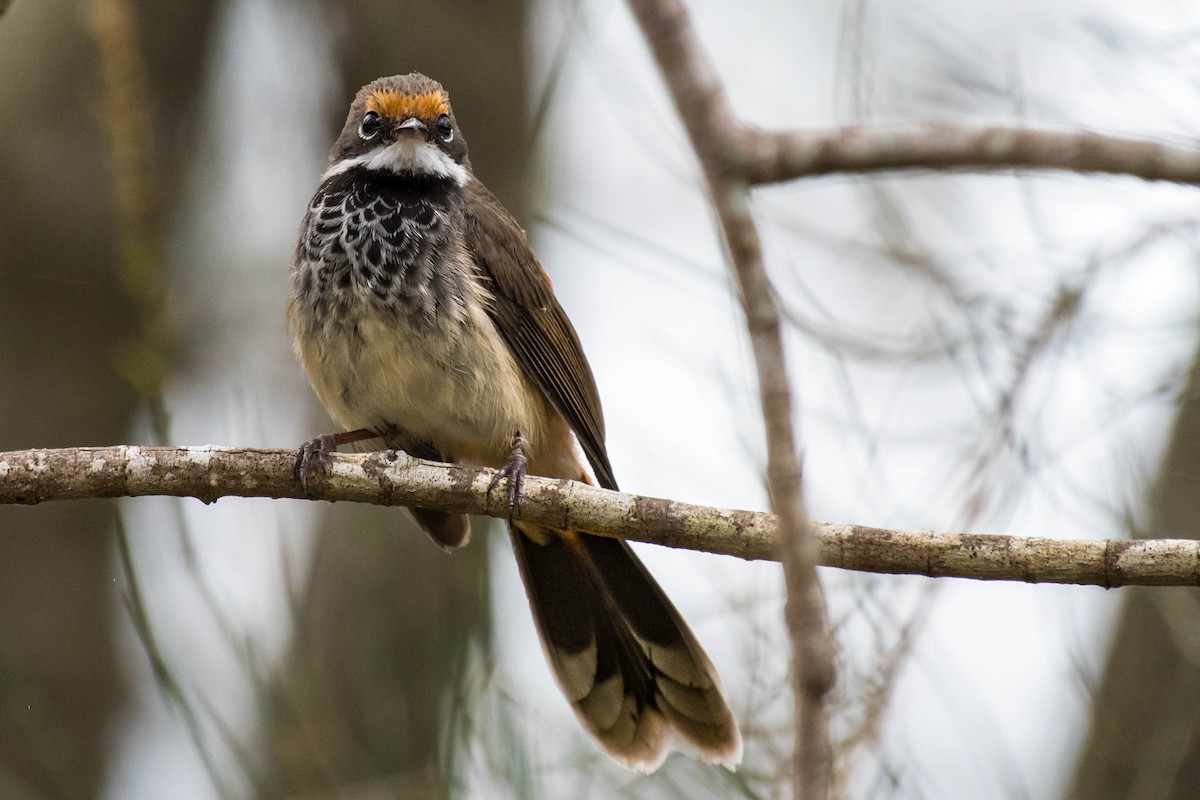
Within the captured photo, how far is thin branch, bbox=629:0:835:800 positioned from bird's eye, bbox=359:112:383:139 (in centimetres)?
333

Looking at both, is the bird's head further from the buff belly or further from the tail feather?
the tail feather

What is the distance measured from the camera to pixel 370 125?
18.8 ft

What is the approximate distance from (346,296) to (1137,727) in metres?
3.70

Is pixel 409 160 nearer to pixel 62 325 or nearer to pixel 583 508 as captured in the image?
pixel 583 508

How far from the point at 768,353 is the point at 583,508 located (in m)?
1.85

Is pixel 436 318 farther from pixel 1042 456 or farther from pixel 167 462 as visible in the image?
pixel 1042 456

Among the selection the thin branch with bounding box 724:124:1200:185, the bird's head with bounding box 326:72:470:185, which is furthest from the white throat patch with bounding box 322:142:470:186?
the thin branch with bounding box 724:124:1200:185

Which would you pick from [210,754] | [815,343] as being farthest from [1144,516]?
[210,754]

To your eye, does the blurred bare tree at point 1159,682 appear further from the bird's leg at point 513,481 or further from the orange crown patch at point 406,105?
the orange crown patch at point 406,105

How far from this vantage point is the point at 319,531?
7.00 metres

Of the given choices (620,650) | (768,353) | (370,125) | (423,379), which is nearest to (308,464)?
(423,379)

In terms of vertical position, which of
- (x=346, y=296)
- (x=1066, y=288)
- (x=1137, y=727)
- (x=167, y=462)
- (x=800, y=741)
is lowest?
(x=800, y=741)

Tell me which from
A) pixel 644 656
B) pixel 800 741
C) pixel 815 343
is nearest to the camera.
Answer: pixel 800 741

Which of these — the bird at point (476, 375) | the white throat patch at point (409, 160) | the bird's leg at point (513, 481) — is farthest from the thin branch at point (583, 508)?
the white throat patch at point (409, 160)
